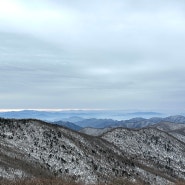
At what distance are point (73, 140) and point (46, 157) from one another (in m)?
10.8

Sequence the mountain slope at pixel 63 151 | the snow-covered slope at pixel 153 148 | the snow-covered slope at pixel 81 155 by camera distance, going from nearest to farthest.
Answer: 1. the snow-covered slope at pixel 81 155
2. the mountain slope at pixel 63 151
3. the snow-covered slope at pixel 153 148

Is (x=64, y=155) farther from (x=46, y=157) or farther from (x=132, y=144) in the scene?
(x=132, y=144)

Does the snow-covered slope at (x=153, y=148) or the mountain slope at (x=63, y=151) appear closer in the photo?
the mountain slope at (x=63, y=151)

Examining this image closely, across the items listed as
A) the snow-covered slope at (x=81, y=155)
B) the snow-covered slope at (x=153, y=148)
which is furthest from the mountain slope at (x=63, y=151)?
the snow-covered slope at (x=153, y=148)

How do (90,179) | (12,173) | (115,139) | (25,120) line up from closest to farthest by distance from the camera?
(12,173)
(90,179)
(25,120)
(115,139)

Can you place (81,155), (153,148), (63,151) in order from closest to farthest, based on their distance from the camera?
(63,151)
(81,155)
(153,148)

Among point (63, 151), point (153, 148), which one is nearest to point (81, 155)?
point (63, 151)

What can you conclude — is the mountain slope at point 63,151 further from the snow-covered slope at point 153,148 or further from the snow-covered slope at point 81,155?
the snow-covered slope at point 153,148

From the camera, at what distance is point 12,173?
4162 cm

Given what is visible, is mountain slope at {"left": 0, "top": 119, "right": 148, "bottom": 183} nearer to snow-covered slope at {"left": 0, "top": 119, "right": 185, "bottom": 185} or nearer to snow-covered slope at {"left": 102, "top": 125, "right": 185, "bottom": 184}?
snow-covered slope at {"left": 0, "top": 119, "right": 185, "bottom": 185}

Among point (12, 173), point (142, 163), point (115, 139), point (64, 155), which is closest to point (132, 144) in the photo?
point (115, 139)

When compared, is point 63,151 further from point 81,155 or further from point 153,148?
point 153,148

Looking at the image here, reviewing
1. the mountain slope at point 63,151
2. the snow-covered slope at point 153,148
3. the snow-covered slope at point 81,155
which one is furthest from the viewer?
the snow-covered slope at point 153,148

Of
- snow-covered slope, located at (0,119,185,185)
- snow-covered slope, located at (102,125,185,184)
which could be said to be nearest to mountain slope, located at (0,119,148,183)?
snow-covered slope, located at (0,119,185,185)
